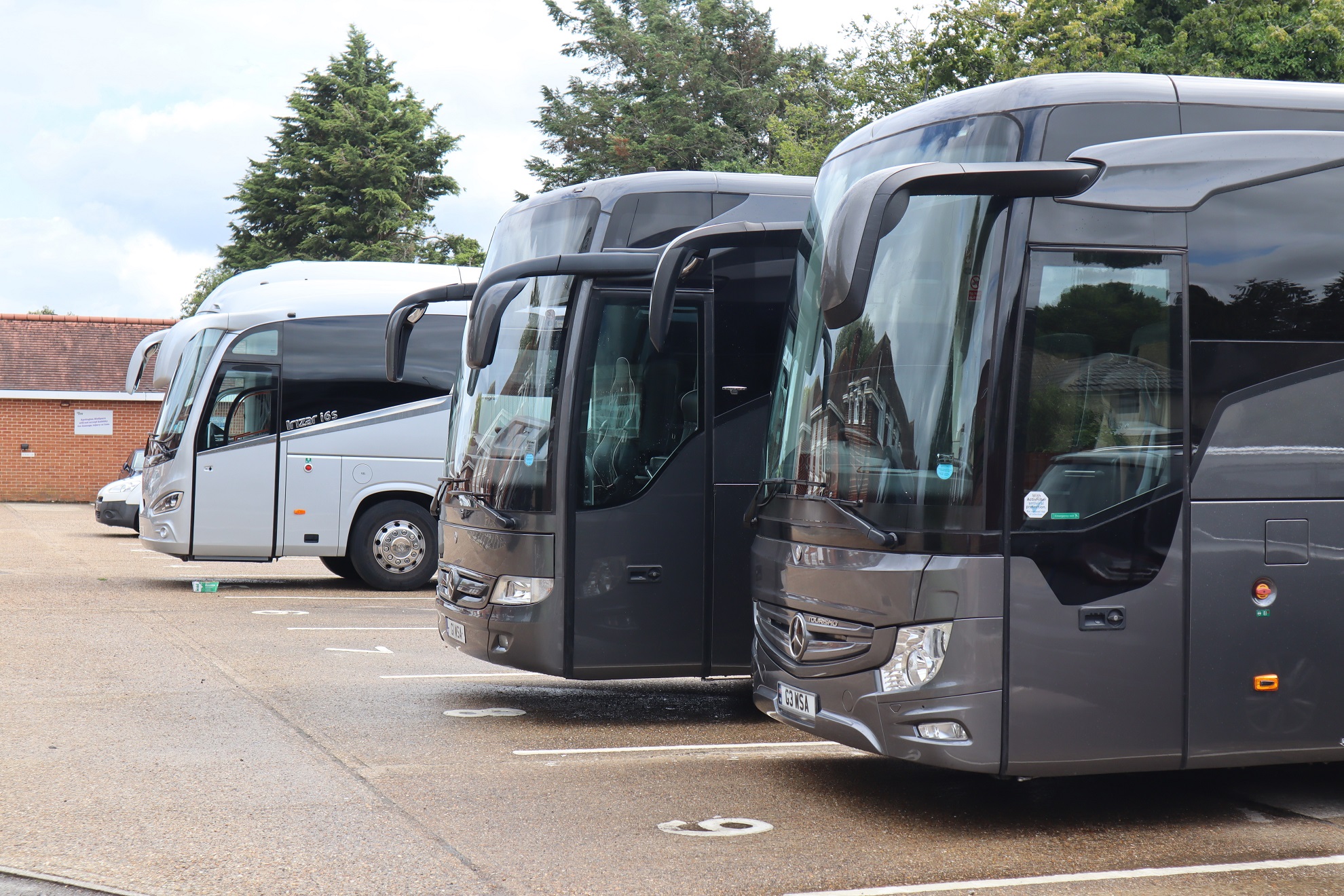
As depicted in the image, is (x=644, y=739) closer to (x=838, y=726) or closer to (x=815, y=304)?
(x=838, y=726)

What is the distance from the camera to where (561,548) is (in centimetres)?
758

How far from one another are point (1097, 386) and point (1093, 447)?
260mm

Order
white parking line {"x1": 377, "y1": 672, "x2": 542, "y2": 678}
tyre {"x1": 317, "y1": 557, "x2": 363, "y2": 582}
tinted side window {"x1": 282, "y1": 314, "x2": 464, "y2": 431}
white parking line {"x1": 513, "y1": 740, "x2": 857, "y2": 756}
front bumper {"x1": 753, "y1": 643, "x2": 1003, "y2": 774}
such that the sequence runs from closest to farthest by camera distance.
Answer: front bumper {"x1": 753, "y1": 643, "x2": 1003, "y2": 774}
white parking line {"x1": 513, "y1": 740, "x2": 857, "y2": 756}
white parking line {"x1": 377, "y1": 672, "x2": 542, "y2": 678}
tinted side window {"x1": 282, "y1": 314, "x2": 464, "y2": 431}
tyre {"x1": 317, "y1": 557, "x2": 363, "y2": 582}

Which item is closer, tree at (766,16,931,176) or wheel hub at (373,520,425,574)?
wheel hub at (373,520,425,574)

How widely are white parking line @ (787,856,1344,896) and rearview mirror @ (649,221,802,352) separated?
2.71m

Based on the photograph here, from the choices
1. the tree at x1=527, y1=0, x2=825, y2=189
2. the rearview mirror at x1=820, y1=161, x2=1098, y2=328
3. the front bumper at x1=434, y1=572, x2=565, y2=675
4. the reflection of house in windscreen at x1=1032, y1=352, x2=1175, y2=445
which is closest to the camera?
the rearview mirror at x1=820, y1=161, x2=1098, y2=328

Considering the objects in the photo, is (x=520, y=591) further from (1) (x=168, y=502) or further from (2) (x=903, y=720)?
(1) (x=168, y=502)

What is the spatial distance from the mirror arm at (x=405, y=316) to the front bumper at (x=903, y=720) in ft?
13.5

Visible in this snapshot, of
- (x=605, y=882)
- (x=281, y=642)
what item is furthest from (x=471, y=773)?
(x=281, y=642)

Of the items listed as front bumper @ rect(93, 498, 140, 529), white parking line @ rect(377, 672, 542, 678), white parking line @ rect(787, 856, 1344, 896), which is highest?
front bumper @ rect(93, 498, 140, 529)

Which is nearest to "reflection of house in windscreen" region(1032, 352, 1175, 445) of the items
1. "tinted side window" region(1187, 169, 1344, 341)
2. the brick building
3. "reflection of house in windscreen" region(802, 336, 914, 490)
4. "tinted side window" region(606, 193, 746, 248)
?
"tinted side window" region(1187, 169, 1344, 341)

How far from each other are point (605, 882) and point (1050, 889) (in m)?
1.68

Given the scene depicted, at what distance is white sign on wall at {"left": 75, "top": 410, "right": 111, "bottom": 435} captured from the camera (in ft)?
116

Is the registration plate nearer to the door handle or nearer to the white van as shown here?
the door handle
